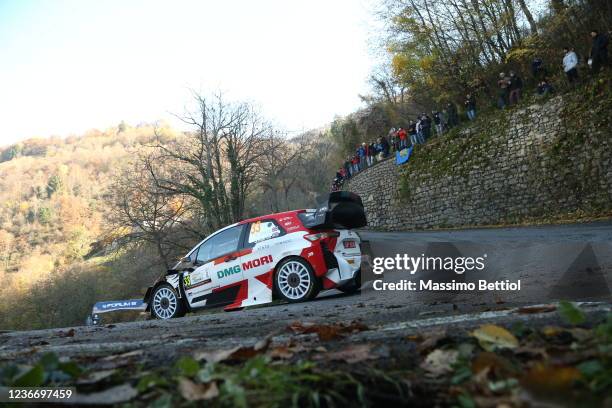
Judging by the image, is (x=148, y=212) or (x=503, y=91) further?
(x=148, y=212)

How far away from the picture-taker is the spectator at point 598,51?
802 inches

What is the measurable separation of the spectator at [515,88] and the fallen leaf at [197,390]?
85.2ft

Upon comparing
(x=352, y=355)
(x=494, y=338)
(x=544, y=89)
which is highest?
(x=544, y=89)

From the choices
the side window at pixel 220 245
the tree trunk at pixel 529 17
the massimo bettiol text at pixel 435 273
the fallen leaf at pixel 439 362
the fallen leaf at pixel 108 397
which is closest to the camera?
the fallen leaf at pixel 108 397

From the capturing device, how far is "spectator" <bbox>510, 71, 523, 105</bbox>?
25641 mm

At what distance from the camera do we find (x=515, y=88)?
84.5 ft

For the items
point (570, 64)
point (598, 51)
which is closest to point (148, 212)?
point (570, 64)

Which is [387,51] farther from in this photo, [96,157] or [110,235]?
[96,157]

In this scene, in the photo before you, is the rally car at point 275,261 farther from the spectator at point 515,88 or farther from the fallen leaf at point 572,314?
the spectator at point 515,88

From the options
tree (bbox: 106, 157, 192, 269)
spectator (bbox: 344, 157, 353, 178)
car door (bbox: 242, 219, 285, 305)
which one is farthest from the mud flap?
spectator (bbox: 344, 157, 353, 178)

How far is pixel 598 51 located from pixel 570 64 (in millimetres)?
1292

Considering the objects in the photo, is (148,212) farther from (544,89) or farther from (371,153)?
(544,89)

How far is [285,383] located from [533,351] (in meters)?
1.09

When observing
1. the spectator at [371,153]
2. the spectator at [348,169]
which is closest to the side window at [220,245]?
the spectator at [371,153]
